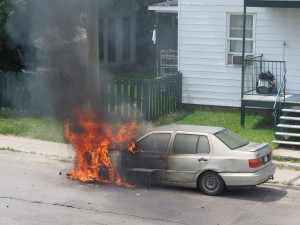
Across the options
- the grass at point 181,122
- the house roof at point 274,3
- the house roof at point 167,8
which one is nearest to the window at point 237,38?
the grass at point 181,122

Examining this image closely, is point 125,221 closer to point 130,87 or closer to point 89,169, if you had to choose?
point 89,169

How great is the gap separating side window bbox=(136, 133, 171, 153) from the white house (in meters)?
7.09

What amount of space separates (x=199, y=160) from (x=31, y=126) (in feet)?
25.5

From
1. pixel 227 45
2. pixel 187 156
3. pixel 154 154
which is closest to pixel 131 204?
pixel 154 154

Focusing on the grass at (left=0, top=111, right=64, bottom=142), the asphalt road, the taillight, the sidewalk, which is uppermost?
the taillight

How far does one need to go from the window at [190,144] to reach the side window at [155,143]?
207mm

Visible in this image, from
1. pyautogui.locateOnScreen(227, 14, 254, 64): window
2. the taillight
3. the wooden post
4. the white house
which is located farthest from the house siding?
the taillight

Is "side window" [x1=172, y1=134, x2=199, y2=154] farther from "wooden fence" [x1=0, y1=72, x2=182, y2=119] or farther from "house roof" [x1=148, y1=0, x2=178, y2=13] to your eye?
"house roof" [x1=148, y1=0, x2=178, y2=13]

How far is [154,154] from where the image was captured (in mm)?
13594

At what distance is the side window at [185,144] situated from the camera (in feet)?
44.0

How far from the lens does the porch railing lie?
65.2 feet

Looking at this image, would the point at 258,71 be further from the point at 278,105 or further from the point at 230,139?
the point at 230,139

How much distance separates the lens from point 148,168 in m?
13.6

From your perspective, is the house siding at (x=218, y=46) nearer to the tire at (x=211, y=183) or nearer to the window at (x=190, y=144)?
the window at (x=190, y=144)
